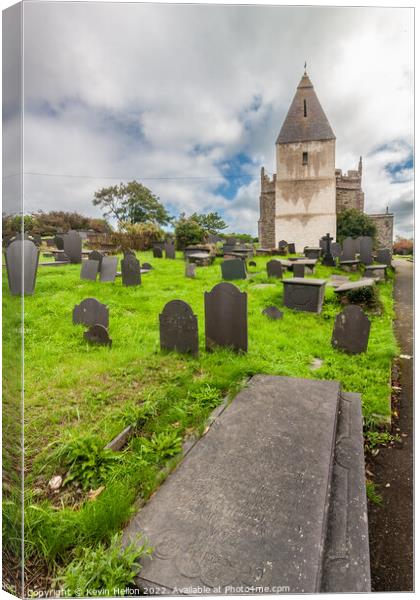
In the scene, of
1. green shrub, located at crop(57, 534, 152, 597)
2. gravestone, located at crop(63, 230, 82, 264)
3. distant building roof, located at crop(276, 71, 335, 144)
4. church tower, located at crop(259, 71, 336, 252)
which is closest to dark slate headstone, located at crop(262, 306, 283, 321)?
green shrub, located at crop(57, 534, 152, 597)

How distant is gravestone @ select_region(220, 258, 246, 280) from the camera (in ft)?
29.1

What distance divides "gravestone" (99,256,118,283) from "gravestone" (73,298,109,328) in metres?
3.10

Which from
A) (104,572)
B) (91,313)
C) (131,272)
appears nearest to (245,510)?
(104,572)

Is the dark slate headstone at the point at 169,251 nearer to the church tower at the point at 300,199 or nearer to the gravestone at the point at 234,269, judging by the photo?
the gravestone at the point at 234,269

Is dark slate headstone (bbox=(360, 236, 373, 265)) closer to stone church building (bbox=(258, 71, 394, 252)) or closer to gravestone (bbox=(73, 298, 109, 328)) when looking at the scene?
stone church building (bbox=(258, 71, 394, 252))

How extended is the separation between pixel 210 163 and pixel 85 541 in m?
3.21

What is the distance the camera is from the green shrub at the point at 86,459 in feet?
6.44

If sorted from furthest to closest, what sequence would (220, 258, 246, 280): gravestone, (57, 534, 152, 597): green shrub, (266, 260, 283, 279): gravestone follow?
(220, 258, 246, 280): gravestone → (266, 260, 283, 279): gravestone → (57, 534, 152, 597): green shrub

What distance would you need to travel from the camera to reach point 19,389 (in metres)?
1.45

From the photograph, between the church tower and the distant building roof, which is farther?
the church tower

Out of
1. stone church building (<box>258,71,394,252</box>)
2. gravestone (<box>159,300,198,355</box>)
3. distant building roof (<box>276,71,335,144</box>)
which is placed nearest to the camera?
gravestone (<box>159,300,198,355</box>)

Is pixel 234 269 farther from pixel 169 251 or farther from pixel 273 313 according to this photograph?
pixel 169 251

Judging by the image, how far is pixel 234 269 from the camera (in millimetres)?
8938

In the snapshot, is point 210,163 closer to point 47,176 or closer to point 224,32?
point 224,32
